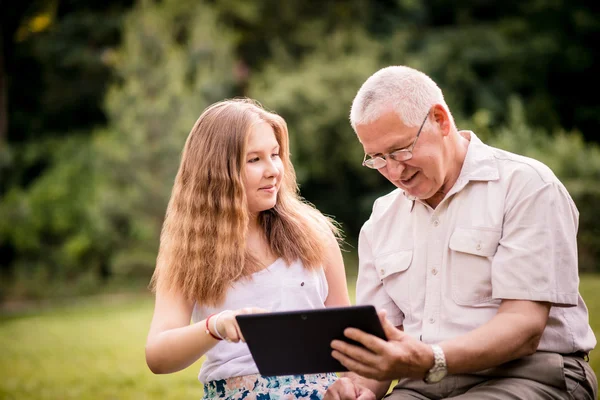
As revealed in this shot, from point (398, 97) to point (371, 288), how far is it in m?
0.83

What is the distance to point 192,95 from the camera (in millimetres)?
18594

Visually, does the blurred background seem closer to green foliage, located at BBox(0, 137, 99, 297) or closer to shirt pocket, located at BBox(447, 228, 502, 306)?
green foliage, located at BBox(0, 137, 99, 297)

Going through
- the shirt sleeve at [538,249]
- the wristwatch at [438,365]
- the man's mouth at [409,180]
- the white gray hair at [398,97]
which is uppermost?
the white gray hair at [398,97]

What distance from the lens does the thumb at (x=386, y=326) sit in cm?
232

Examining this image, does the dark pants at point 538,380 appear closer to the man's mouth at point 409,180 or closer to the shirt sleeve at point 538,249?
the shirt sleeve at point 538,249

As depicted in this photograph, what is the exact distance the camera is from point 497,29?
67.8ft

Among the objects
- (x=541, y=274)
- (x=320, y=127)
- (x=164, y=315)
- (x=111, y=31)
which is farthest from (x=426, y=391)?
(x=111, y=31)

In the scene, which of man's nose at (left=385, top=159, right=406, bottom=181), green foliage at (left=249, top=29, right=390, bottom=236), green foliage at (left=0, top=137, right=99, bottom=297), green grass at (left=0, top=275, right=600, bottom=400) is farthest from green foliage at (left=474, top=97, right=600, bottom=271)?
man's nose at (left=385, top=159, right=406, bottom=181)

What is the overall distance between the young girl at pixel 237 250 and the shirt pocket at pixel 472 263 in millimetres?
616

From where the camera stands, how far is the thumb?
7.60 feet

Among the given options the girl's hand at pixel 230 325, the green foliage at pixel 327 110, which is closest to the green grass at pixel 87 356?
the girl's hand at pixel 230 325

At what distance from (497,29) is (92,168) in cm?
1178

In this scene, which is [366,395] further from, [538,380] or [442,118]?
[442,118]

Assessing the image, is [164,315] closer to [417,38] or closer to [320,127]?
[320,127]
